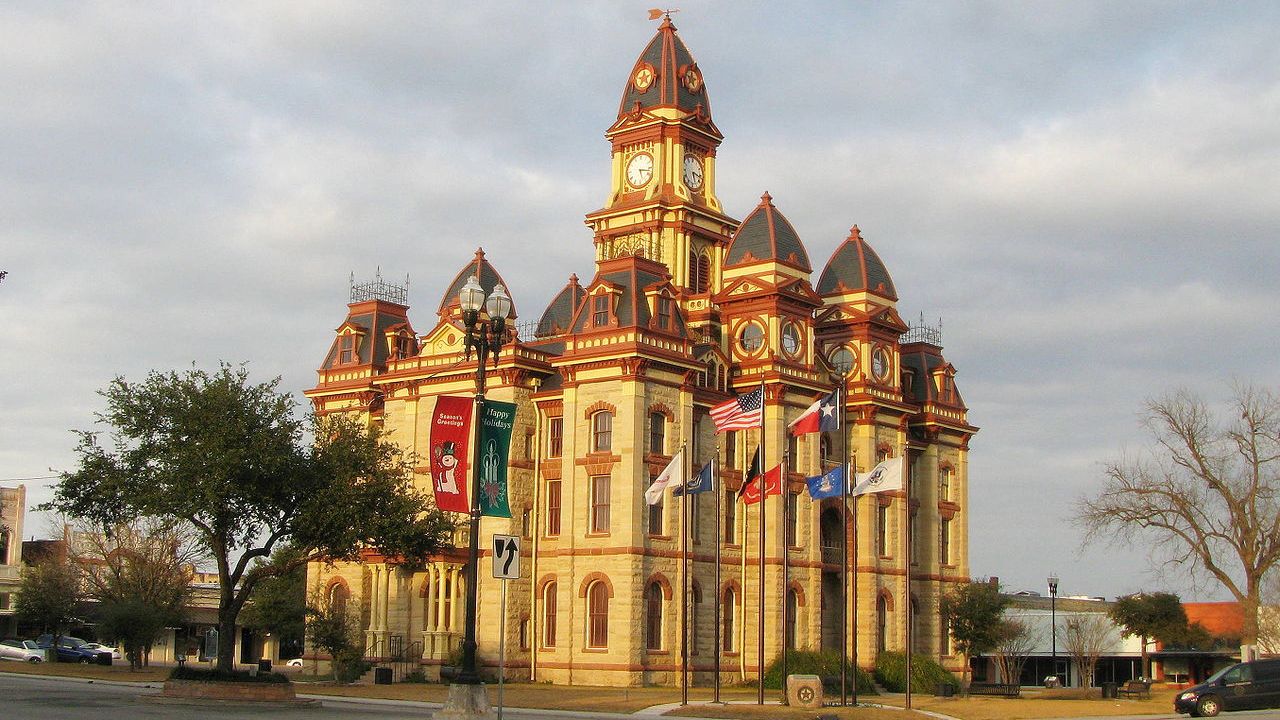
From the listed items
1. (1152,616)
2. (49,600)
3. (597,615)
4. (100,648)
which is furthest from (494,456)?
(100,648)

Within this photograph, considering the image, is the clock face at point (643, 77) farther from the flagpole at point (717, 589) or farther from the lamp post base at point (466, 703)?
the lamp post base at point (466, 703)

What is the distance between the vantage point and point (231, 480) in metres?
44.8

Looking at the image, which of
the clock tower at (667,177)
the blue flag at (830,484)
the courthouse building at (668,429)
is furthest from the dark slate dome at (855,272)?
the blue flag at (830,484)

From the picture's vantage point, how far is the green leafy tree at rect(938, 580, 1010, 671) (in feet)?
234

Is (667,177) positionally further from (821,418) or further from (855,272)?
(821,418)

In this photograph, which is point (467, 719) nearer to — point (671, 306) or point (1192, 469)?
point (671, 306)

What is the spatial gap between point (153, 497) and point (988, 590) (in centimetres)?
4275

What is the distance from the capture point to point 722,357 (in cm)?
6519

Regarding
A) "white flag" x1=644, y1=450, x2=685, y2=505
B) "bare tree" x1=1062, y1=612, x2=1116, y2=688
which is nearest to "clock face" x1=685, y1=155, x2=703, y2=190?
"white flag" x1=644, y1=450, x2=685, y2=505

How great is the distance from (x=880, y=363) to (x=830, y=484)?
2653 cm

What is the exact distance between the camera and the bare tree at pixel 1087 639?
87250mm

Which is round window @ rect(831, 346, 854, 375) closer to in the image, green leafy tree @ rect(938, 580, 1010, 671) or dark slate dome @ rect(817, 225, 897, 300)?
dark slate dome @ rect(817, 225, 897, 300)

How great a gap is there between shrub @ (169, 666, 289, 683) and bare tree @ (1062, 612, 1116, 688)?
174 ft

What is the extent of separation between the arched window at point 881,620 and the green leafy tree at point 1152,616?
21.7m
